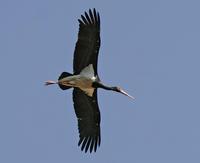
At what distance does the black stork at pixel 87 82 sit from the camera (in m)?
34.3

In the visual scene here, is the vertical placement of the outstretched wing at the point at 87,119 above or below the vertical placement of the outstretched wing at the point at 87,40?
below

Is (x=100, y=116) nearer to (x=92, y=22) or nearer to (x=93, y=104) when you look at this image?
(x=93, y=104)

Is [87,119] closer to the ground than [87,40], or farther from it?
closer to the ground

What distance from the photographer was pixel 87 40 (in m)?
34.4

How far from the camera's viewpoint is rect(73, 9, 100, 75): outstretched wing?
34281 mm

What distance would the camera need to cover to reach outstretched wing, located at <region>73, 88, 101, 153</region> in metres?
35.3

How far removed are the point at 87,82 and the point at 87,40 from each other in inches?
57.0

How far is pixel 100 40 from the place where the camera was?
113ft

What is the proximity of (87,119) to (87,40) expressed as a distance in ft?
9.03

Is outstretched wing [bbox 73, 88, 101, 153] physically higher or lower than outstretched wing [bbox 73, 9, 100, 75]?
lower

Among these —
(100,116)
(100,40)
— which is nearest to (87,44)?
(100,40)

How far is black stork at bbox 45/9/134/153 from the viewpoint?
113ft

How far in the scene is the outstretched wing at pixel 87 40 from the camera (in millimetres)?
34281

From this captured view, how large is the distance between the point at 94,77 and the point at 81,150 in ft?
7.56
